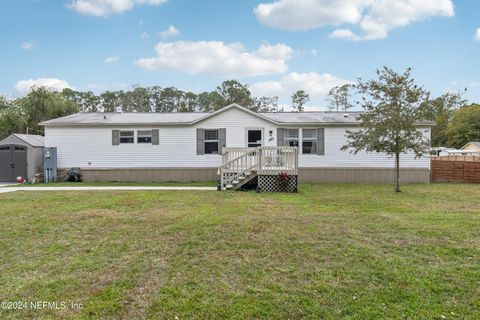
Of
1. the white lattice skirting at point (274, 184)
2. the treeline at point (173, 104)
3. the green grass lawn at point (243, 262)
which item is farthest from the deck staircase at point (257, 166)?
the treeline at point (173, 104)

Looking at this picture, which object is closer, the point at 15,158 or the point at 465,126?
the point at 15,158

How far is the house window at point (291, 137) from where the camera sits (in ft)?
47.8

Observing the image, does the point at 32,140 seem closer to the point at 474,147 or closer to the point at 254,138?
the point at 254,138

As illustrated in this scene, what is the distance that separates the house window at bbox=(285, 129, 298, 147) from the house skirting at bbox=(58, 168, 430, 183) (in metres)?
1.30

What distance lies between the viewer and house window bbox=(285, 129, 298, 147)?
1457 centimetres

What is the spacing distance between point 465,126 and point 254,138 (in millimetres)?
40239

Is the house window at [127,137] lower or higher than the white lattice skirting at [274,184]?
higher

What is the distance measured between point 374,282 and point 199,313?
1998 mm

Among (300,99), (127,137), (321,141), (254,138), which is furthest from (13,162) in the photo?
(300,99)

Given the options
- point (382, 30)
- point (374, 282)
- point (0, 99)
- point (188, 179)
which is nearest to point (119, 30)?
point (188, 179)

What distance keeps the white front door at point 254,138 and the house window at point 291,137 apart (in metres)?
1.25

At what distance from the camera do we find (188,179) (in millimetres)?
14742

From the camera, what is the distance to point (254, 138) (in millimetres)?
14523

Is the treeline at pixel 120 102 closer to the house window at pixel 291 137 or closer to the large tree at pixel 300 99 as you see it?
the large tree at pixel 300 99
